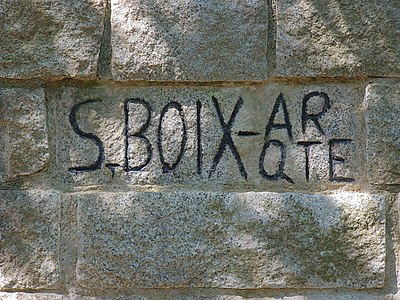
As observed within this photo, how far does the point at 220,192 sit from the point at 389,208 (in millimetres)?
538

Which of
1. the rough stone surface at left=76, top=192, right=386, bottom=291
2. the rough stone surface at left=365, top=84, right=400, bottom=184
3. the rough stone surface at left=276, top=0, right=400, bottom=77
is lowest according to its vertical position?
the rough stone surface at left=76, top=192, right=386, bottom=291

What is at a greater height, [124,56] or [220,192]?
[124,56]

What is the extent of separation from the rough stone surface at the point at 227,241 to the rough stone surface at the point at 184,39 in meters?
0.39

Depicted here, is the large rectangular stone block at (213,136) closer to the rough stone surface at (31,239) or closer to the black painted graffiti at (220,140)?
the black painted graffiti at (220,140)

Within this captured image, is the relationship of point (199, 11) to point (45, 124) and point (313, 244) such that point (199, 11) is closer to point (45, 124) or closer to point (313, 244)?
point (45, 124)

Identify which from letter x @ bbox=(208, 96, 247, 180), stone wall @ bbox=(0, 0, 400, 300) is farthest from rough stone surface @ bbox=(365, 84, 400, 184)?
letter x @ bbox=(208, 96, 247, 180)

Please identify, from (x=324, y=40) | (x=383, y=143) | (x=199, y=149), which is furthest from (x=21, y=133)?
(x=383, y=143)

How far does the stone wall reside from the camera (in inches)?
82.7

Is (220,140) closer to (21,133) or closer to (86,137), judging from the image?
(86,137)

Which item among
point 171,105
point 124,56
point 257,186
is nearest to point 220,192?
point 257,186

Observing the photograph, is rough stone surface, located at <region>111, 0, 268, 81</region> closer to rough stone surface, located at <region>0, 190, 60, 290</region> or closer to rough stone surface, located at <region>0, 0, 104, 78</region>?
rough stone surface, located at <region>0, 0, 104, 78</region>

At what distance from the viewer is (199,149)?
2148 millimetres

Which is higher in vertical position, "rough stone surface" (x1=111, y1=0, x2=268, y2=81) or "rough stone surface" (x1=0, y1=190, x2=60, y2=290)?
"rough stone surface" (x1=111, y1=0, x2=268, y2=81)

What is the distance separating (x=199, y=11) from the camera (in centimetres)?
212
